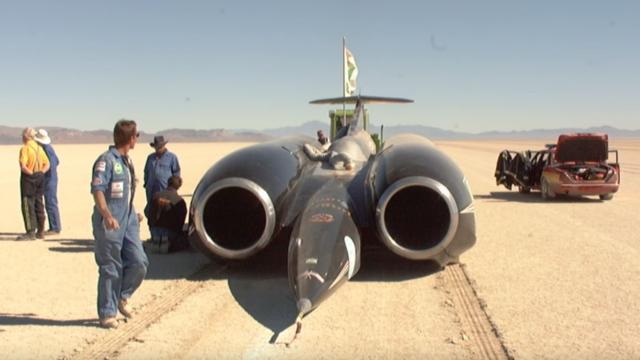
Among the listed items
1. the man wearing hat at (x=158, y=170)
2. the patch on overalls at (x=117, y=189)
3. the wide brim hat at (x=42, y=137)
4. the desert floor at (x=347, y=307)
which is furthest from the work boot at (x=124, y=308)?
the wide brim hat at (x=42, y=137)

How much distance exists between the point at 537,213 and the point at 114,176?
423 inches

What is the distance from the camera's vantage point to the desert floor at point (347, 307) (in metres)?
5.25

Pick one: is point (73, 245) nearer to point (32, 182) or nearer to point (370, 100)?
point (32, 182)

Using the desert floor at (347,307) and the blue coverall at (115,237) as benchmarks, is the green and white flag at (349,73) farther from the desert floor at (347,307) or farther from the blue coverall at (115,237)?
the blue coverall at (115,237)

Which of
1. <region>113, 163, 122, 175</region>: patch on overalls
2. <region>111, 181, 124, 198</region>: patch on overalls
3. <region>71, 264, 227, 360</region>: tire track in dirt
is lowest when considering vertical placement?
<region>71, 264, 227, 360</region>: tire track in dirt

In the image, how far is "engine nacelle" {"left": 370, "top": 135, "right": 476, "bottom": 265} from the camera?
24.2 feet

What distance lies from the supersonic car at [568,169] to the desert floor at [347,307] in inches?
229

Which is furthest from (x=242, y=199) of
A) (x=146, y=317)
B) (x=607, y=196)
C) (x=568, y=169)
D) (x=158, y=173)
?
(x=607, y=196)

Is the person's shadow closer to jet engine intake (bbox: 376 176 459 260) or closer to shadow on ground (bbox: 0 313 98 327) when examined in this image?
shadow on ground (bbox: 0 313 98 327)

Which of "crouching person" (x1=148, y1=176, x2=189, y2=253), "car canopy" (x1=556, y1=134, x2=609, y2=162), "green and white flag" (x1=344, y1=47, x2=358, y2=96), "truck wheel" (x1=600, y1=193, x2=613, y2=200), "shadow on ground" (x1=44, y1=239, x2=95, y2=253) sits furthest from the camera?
"green and white flag" (x1=344, y1=47, x2=358, y2=96)

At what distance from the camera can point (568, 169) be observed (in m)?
16.3

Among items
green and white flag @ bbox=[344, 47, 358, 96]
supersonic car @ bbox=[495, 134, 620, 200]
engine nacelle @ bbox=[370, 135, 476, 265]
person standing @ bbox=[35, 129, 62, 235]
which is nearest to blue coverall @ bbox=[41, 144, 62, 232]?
person standing @ bbox=[35, 129, 62, 235]

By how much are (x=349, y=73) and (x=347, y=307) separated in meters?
20.7

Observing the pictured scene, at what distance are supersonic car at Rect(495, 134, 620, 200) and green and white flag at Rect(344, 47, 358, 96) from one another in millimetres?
8894
